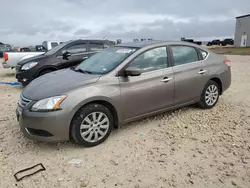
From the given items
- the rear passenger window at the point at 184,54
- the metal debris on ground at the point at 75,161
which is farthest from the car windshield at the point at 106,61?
the metal debris on ground at the point at 75,161

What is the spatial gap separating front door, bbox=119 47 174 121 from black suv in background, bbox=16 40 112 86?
3599 millimetres

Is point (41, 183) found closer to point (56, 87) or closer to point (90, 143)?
point (90, 143)

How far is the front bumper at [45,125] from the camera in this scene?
307 centimetres

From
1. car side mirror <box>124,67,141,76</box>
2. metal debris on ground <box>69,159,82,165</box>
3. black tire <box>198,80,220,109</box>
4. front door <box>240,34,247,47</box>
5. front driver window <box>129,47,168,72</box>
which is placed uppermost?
front door <box>240,34,247,47</box>

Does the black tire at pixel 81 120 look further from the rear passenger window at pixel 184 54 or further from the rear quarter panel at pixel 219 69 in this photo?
the rear quarter panel at pixel 219 69

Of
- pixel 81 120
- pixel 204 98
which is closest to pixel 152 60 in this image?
pixel 204 98

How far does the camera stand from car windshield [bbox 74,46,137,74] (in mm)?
3783

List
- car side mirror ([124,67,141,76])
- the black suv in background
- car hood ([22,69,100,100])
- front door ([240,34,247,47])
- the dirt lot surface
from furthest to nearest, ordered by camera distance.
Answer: front door ([240,34,247,47]), the black suv in background, car side mirror ([124,67,141,76]), car hood ([22,69,100,100]), the dirt lot surface

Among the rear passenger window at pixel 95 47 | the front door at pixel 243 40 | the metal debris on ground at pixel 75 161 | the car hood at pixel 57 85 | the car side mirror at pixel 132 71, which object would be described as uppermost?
the front door at pixel 243 40

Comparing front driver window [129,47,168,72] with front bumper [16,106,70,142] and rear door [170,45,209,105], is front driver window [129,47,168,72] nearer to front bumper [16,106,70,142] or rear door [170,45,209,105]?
rear door [170,45,209,105]

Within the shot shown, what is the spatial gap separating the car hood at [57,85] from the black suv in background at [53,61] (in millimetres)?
3203

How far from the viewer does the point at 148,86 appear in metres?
3.81

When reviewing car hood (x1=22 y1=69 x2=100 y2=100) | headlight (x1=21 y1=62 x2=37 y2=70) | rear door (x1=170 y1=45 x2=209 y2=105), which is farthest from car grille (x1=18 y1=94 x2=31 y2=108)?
headlight (x1=21 y1=62 x2=37 y2=70)

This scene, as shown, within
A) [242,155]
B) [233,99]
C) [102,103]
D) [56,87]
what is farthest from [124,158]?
[233,99]
